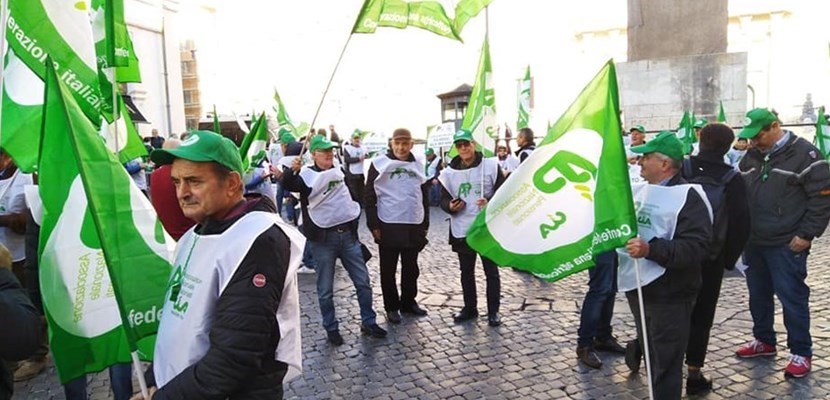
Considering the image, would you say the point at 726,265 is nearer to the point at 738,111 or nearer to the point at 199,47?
the point at 738,111

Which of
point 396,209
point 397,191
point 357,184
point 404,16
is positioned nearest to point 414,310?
point 396,209

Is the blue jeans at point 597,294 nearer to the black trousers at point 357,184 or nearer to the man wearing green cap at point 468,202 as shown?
the man wearing green cap at point 468,202

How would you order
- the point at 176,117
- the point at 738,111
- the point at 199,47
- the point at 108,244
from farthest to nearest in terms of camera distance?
the point at 199,47, the point at 176,117, the point at 738,111, the point at 108,244

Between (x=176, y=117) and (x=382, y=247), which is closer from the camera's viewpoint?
(x=382, y=247)

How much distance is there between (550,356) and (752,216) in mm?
1925

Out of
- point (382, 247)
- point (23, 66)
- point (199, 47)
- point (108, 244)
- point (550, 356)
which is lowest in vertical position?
point (550, 356)

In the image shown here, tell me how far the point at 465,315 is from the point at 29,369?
386cm

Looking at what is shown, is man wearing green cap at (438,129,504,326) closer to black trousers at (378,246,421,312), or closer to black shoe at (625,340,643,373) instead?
black trousers at (378,246,421,312)

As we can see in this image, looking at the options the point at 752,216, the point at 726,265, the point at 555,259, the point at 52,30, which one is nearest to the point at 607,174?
the point at 555,259

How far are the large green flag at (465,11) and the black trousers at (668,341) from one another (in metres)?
3.37

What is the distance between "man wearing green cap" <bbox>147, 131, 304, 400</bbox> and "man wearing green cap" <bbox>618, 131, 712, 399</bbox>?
2.03 metres

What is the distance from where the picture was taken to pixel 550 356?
5.34m

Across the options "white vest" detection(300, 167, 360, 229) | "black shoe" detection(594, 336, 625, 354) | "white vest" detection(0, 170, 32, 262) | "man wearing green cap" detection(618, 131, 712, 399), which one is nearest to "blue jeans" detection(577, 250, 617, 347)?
"black shoe" detection(594, 336, 625, 354)

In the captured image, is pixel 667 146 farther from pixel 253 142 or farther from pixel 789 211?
pixel 253 142
